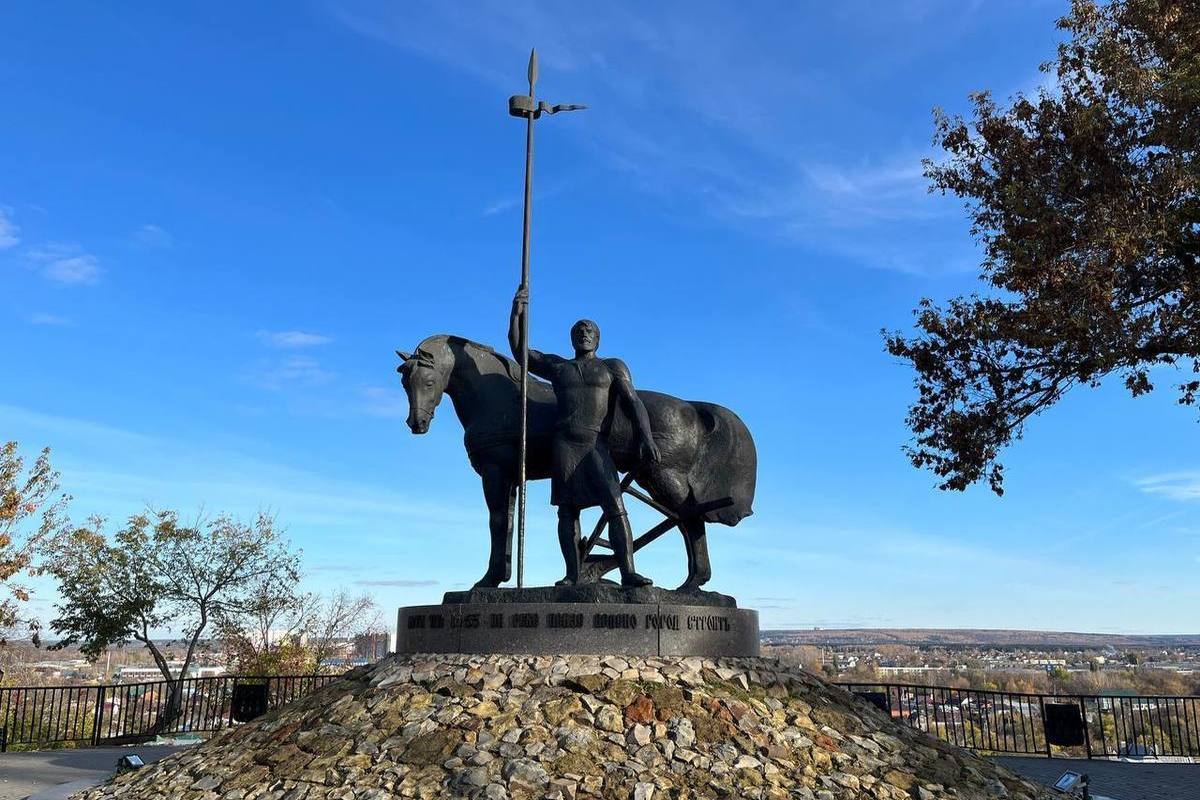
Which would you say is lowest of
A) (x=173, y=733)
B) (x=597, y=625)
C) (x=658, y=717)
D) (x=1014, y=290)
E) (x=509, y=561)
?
(x=173, y=733)

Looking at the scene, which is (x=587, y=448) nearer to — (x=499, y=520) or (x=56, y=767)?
(x=499, y=520)

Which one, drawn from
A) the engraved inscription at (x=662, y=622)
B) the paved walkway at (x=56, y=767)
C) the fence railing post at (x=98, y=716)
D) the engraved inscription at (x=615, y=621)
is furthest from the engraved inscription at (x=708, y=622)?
the fence railing post at (x=98, y=716)

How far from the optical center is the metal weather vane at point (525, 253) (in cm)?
987

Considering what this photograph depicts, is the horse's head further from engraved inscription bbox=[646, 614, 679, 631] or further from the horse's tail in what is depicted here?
engraved inscription bbox=[646, 614, 679, 631]

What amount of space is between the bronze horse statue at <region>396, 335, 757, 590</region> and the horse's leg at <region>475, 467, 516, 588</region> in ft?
0.04

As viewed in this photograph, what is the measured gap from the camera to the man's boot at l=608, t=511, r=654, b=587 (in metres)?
9.38

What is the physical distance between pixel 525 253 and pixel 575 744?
18.4 ft

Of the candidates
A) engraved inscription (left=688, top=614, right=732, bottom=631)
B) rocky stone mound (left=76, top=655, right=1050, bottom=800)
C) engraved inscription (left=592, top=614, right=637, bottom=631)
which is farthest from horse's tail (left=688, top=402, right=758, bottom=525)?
engraved inscription (left=592, top=614, right=637, bottom=631)

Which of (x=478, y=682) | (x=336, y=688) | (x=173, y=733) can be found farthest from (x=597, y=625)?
(x=173, y=733)

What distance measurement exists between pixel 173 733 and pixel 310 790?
13.1 meters

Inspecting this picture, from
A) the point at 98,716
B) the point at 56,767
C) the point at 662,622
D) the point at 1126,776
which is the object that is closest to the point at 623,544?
the point at 662,622

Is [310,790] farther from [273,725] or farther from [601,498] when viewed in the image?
[601,498]

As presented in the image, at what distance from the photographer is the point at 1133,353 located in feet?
42.8

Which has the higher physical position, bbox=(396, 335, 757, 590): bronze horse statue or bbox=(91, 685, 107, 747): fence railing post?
bbox=(396, 335, 757, 590): bronze horse statue
